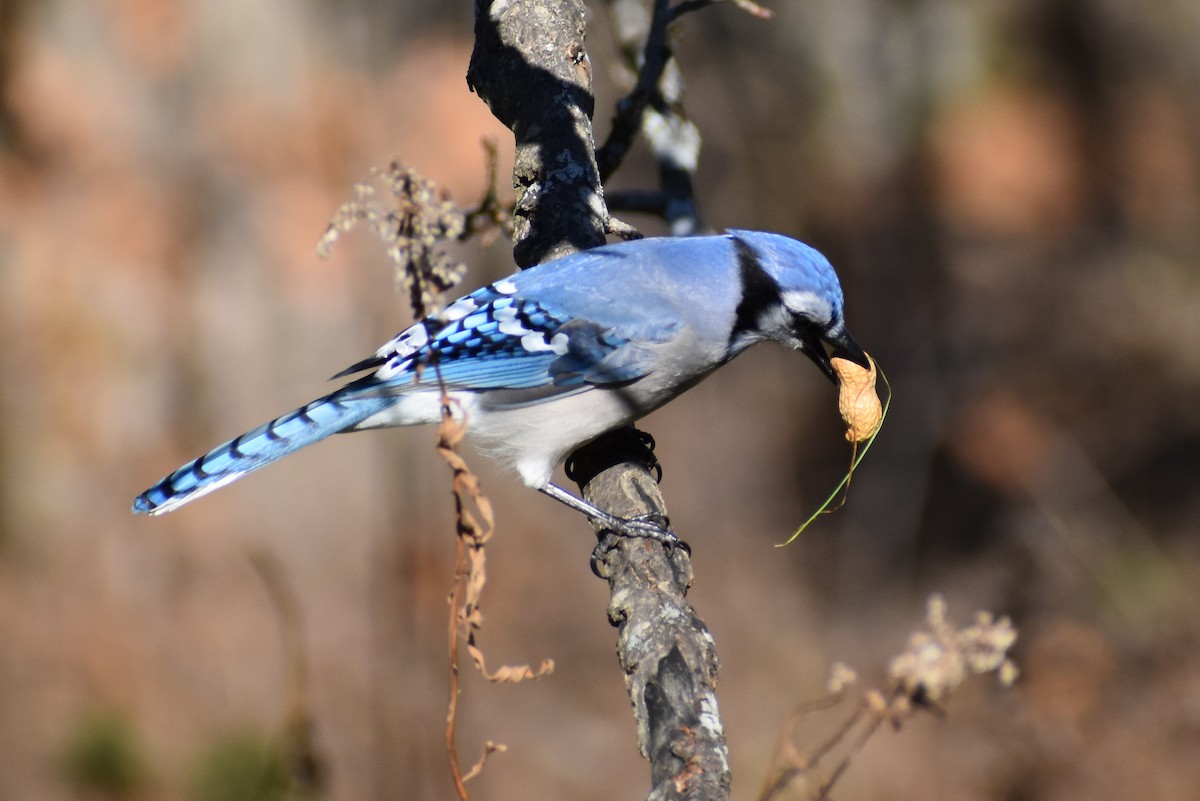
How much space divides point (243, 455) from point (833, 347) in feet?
4.95

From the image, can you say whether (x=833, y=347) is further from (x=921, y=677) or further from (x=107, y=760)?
(x=107, y=760)

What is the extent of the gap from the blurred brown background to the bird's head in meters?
2.66

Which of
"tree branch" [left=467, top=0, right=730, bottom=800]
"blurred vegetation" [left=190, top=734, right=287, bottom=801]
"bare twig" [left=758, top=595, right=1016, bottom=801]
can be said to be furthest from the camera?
"blurred vegetation" [left=190, top=734, right=287, bottom=801]

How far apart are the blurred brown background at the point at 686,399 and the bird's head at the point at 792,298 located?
105 inches

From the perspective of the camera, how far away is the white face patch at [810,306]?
285 cm

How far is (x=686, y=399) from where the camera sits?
19.0 ft

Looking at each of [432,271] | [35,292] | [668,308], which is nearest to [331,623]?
[35,292]

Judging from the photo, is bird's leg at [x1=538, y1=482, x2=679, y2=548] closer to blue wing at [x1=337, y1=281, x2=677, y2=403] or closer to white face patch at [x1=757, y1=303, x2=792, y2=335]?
blue wing at [x1=337, y1=281, x2=677, y2=403]

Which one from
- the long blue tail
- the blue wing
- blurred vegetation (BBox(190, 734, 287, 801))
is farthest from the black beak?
blurred vegetation (BBox(190, 734, 287, 801))

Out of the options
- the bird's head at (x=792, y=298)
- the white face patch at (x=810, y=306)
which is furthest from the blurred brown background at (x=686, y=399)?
the white face patch at (x=810, y=306)

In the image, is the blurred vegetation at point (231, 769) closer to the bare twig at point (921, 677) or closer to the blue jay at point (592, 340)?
the blue jay at point (592, 340)

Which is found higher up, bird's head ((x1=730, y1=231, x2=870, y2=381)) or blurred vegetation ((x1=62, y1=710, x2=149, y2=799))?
bird's head ((x1=730, y1=231, x2=870, y2=381))

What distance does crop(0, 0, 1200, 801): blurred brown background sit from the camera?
5453mm

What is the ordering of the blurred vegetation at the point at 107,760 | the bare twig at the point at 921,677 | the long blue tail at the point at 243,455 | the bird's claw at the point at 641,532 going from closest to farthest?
the bare twig at the point at 921,677 → the bird's claw at the point at 641,532 → the long blue tail at the point at 243,455 → the blurred vegetation at the point at 107,760
